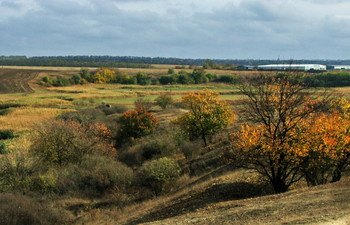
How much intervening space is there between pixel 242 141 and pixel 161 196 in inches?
376

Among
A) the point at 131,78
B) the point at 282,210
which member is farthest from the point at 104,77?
the point at 282,210

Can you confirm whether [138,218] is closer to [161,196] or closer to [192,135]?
[161,196]

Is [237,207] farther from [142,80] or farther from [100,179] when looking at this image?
[142,80]

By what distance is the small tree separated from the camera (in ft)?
141

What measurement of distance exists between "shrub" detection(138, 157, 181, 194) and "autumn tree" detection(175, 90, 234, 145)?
11.4 m

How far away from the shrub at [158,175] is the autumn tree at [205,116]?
11418 mm

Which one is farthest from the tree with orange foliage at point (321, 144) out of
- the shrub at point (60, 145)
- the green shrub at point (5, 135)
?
the green shrub at point (5, 135)

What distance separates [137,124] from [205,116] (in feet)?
31.4

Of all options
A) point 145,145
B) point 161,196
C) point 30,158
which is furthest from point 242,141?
point 30,158

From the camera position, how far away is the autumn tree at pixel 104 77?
464 ft

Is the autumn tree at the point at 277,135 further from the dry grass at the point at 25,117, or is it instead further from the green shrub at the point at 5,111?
the green shrub at the point at 5,111

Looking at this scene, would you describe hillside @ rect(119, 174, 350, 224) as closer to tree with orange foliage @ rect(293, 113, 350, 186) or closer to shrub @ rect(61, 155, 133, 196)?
tree with orange foliage @ rect(293, 113, 350, 186)

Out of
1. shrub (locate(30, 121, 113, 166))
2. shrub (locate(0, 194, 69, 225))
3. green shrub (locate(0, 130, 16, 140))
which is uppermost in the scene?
shrub (locate(30, 121, 113, 166))

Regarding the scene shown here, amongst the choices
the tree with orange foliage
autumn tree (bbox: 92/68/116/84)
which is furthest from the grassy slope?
autumn tree (bbox: 92/68/116/84)
